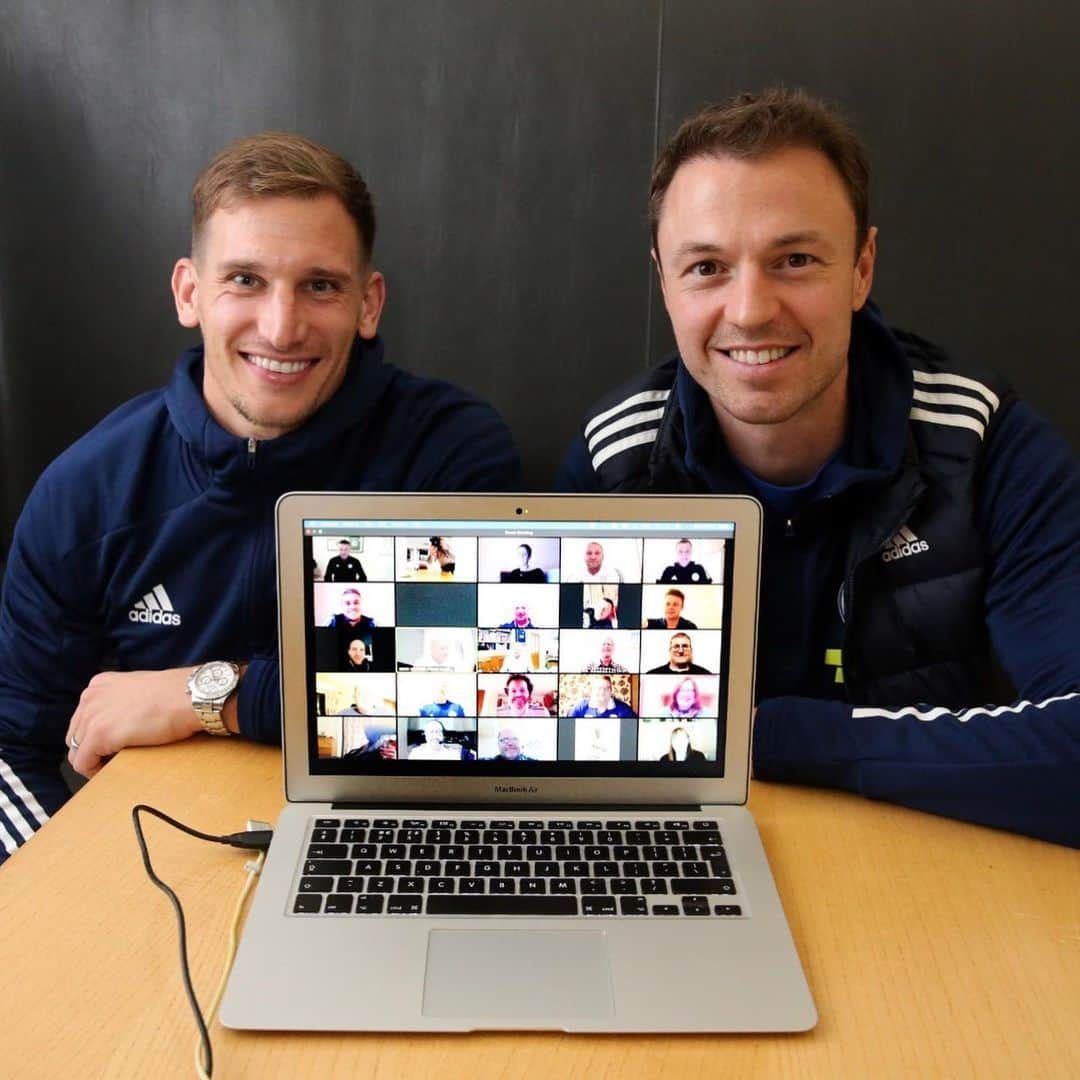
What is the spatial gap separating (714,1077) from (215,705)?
0.65 m

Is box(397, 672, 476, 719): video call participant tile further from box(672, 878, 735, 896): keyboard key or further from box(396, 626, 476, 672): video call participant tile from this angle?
box(672, 878, 735, 896): keyboard key

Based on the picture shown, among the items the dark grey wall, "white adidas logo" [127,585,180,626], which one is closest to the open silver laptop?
"white adidas logo" [127,585,180,626]

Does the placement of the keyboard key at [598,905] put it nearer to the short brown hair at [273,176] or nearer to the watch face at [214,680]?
the watch face at [214,680]

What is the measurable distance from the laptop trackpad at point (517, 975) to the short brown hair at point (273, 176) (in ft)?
3.12

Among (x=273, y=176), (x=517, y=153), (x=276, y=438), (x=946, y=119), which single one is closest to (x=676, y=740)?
(x=276, y=438)

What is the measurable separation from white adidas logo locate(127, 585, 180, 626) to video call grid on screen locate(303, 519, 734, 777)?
1.73ft

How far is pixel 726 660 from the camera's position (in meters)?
0.94

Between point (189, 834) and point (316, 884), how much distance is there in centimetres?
16

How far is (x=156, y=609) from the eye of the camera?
1385 mm

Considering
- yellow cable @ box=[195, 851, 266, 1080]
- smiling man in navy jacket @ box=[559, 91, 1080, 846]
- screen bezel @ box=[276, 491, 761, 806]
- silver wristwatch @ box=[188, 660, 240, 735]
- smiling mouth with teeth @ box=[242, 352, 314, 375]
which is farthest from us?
smiling mouth with teeth @ box=[242, 352, 314, 375]

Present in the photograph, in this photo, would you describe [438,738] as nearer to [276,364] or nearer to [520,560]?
[520,560]

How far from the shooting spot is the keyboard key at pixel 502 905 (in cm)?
82

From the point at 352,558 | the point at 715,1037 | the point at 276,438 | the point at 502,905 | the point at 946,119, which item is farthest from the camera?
the point at 946,119

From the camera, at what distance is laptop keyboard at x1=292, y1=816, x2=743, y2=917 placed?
82 cm
